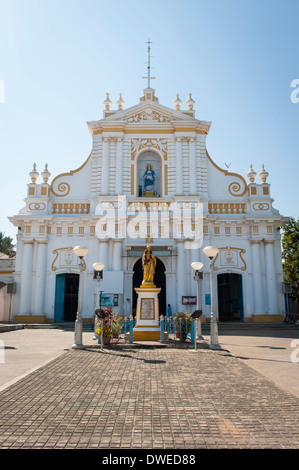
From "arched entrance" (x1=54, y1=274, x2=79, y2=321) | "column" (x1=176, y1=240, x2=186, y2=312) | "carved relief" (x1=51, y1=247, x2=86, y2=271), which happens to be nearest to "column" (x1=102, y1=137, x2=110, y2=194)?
"carved relief" (x1=51, y1=247, x2=86, y2=271)

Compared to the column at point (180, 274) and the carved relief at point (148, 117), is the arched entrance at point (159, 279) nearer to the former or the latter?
the column at point (180, 274)

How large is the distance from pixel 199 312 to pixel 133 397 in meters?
7.35

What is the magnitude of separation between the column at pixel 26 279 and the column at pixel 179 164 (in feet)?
33.6

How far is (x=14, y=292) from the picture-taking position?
23641mm

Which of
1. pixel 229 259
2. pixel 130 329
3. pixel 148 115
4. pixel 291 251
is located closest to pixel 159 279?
pixel 229 259

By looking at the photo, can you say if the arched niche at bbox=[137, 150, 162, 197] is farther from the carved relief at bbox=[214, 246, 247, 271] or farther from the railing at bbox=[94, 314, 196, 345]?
the railing at bbox=[94, 314, 196, 345]

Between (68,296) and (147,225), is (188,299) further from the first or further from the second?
(68,296)

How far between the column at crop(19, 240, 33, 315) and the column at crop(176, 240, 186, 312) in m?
9.44

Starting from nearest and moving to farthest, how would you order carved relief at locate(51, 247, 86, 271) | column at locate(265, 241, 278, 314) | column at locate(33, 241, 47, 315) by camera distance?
1. column at locate(265, 241, 278, 314)
2. column at locate(33, 241, 47, 315)
3. carved relief at locate(51, 247, 86, 271)

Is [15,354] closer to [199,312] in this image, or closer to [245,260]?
[199,312]

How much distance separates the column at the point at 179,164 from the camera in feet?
80.1

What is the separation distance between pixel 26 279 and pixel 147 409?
1946 cm

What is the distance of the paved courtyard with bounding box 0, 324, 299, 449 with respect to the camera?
4660 millimetres

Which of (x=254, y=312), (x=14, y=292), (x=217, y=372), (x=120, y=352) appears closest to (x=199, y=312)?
(x=120, y=352)
